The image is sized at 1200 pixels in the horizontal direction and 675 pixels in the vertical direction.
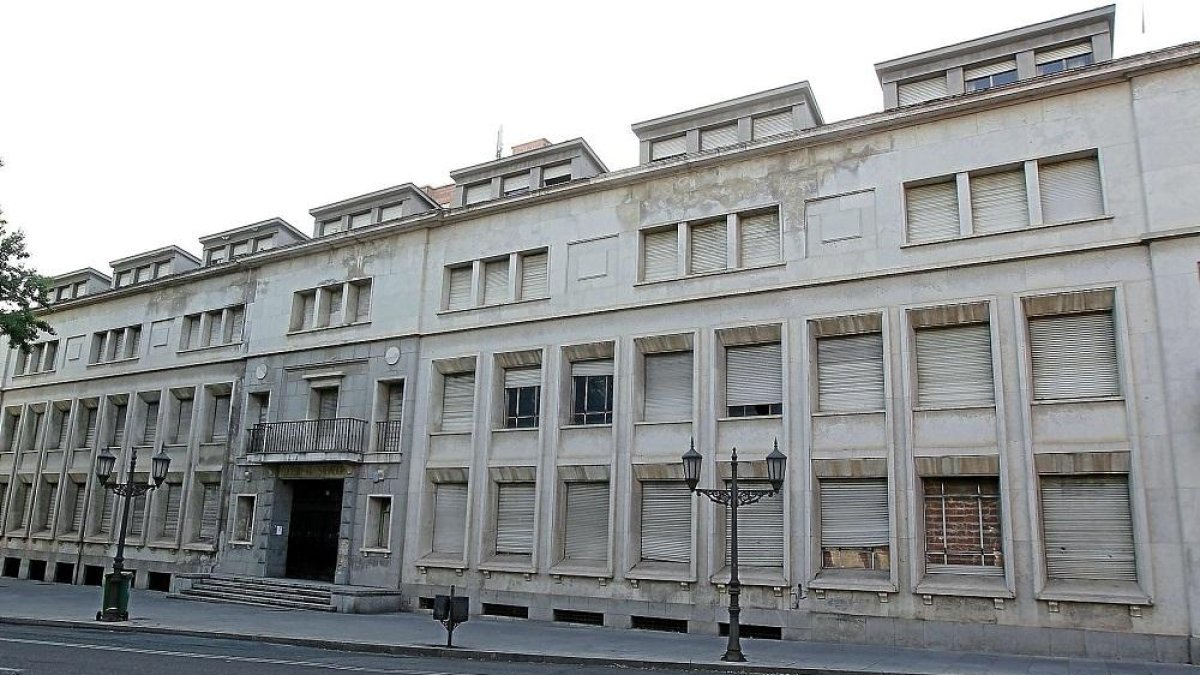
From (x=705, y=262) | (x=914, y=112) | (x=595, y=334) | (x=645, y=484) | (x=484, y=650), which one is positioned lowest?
(x=484, y=650)

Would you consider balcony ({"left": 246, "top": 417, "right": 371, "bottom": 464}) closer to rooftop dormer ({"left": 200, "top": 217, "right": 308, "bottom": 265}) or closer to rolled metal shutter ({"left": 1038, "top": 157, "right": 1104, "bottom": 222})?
rooftop dormer ({"left": 200, "top": 217, "right": 308, "bottom": 265})

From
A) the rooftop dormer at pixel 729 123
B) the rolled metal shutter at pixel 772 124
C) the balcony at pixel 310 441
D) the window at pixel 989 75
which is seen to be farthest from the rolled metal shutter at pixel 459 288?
the window at pixel 989 75

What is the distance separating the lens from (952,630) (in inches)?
657

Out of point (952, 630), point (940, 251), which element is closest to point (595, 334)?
point (940, 251)

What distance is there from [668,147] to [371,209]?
1082 cm

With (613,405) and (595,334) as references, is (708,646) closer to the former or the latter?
(613,405)

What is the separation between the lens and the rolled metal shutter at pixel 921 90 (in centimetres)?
2017

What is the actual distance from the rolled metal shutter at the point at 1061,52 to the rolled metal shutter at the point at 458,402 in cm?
1630

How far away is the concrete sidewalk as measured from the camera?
14.2 metres

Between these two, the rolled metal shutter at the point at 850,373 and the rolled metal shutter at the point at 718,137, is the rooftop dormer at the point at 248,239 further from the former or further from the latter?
the rolled metal shutter at the point at 850,373

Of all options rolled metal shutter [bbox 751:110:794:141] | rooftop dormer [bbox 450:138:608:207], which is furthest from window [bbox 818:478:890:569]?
rooftop dormer [bbox 450:138:608:207]

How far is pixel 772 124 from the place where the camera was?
22.0m

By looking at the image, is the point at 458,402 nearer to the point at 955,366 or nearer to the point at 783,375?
the point at 783,375

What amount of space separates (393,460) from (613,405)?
7182 millimetres
